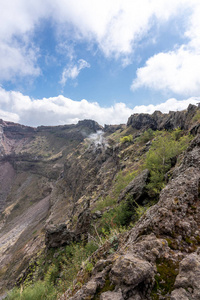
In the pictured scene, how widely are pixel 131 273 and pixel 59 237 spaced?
771 inches

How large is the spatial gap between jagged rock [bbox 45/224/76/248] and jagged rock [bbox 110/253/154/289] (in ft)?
59.0

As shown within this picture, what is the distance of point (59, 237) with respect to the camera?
1920cm

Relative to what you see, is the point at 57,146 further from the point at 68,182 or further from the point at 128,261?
the point at 128,261

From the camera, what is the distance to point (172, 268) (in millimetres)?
3268

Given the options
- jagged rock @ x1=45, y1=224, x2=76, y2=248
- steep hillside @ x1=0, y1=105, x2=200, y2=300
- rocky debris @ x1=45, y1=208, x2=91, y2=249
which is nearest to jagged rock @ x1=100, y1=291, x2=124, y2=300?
steep hillside @ x1=0, y1=105, x2=200, y2=300

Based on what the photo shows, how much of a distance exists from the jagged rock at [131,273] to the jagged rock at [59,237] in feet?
59.0

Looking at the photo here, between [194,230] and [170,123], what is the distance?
2112 inches

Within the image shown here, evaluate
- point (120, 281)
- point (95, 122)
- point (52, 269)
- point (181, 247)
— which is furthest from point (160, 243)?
point (95, 122)

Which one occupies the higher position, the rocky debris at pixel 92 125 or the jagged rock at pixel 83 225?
the rocky debris at pixel 92 125

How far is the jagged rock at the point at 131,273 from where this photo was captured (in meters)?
2.86

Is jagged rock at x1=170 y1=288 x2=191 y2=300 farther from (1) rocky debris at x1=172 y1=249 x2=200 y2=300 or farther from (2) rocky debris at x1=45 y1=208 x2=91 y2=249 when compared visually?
(2) rocky debris at x1=45 y1=208 x2=91 y2=249

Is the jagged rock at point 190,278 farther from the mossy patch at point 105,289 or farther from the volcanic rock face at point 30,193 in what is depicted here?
the volcanic rock face at point 30,193

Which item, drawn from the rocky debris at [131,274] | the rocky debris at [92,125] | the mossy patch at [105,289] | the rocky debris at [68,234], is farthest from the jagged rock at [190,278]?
the rocky debris at [92,125]

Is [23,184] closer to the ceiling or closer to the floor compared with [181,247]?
closer to the floor
